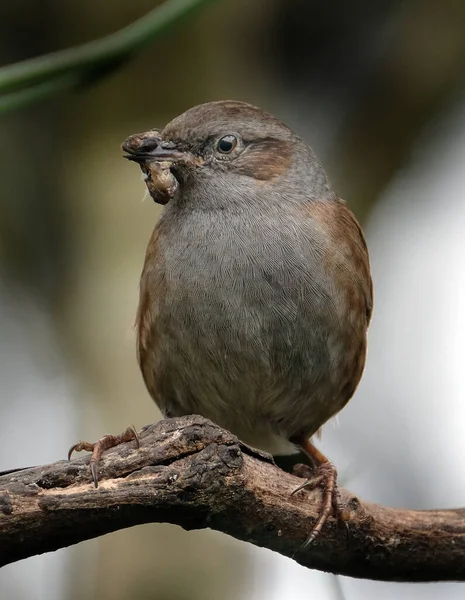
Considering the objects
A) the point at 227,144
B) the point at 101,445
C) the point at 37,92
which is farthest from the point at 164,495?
the point at 227,144

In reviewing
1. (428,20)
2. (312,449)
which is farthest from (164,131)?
(428,20)

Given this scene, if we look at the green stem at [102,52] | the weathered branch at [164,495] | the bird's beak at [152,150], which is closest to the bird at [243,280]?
the bird's beak at [152,150]

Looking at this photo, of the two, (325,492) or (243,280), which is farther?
(243,280)

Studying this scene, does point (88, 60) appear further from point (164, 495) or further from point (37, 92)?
→ point (164, 495)

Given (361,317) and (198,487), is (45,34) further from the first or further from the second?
(198,487)

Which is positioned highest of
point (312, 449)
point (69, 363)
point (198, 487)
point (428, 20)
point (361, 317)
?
point (428, 20)

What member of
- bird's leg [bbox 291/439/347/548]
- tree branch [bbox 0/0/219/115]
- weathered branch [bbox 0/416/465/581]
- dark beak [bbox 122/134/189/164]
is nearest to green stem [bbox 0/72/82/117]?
tree branch [bbox 0/0/219/115]

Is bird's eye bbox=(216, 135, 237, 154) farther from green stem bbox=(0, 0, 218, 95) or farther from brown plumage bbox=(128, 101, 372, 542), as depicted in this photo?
green stem bbox=(0, 0, 218, 95)
